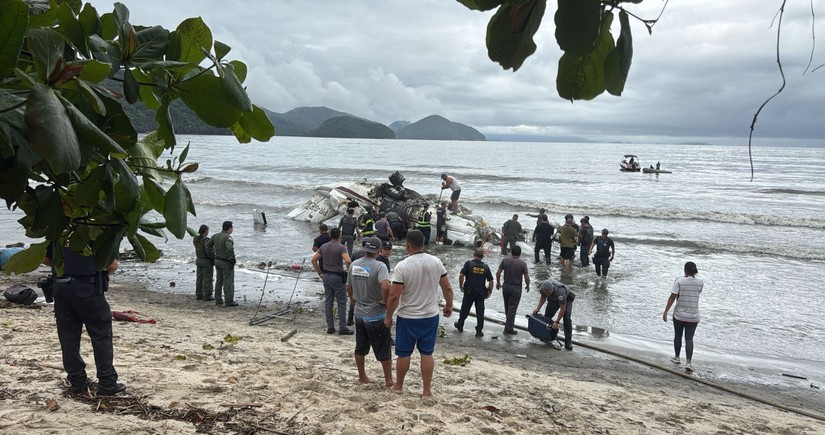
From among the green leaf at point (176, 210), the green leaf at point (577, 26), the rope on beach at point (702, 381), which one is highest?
the green leaf at point (577, 26)

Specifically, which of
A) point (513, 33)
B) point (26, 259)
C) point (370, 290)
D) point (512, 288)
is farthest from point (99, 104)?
point (512, 288)

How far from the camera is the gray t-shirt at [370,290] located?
20.5ft

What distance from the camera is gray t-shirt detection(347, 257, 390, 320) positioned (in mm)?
6234

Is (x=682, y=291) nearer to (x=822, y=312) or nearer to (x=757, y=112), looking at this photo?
(x=822, y=312)

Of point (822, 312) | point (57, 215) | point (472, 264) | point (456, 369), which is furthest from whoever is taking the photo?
point (822, 312)

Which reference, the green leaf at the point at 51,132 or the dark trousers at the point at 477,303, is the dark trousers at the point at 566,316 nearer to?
the dark trousers at the point at 477,303

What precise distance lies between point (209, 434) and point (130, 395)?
4.01 ft

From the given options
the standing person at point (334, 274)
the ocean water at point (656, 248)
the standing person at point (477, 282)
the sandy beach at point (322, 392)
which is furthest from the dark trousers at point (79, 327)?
the ocean water at point (656, 248)

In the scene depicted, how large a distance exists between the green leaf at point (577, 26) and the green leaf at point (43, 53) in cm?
110

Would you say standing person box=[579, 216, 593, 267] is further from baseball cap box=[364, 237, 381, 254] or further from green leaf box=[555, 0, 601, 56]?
green leaf box=[555, 0, 601, 56]

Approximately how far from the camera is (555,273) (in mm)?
15797

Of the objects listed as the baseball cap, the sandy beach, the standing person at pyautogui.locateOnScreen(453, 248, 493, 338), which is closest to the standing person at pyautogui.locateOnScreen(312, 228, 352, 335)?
the sandy beach

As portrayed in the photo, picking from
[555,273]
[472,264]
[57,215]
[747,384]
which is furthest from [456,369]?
[555,273]

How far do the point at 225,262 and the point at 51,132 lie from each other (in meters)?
10.3
